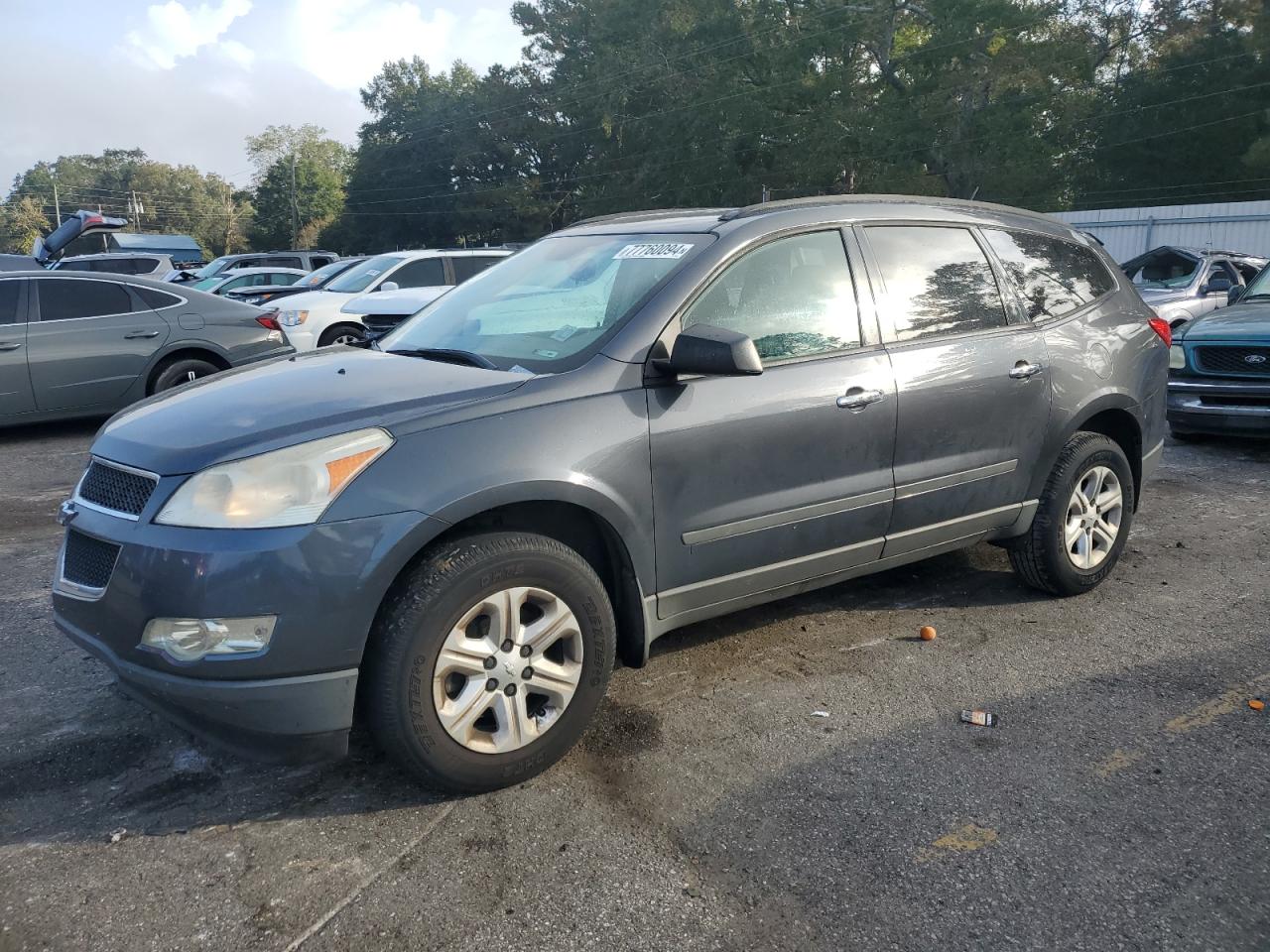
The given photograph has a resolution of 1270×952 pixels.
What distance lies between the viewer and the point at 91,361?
9117 millimetres

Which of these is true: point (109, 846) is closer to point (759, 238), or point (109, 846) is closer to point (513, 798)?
point (513, 798)

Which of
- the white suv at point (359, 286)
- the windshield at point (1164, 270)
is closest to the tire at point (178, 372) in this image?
the white suv at point (359, 286)

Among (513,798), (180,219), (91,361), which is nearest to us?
(513,798)

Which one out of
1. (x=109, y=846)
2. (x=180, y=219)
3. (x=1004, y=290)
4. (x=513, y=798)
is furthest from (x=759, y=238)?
(x=180, y=219)

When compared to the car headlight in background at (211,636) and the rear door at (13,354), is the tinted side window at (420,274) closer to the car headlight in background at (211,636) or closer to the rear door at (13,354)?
the rear door at (13,354)

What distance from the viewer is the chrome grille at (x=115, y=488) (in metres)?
3.01

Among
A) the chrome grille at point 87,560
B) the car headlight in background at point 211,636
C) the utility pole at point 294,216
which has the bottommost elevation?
the car headlight in background at point 211,636

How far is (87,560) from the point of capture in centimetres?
310

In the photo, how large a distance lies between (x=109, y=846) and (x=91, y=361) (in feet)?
24.1

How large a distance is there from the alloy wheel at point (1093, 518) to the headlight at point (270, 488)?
335 cm

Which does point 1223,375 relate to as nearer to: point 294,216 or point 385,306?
point 385,306

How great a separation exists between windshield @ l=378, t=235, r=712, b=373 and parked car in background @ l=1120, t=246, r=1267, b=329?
34.7 feet

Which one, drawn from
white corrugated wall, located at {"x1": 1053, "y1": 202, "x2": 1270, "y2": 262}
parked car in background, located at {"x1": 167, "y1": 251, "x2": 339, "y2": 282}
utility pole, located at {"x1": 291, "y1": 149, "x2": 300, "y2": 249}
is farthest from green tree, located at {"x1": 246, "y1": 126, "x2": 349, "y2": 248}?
white corrugated wall, located at {"x1": 1053, "y1": 202, "x2": 1270, "y2": 262}

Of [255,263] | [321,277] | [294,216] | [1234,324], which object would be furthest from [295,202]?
[1234,324]
